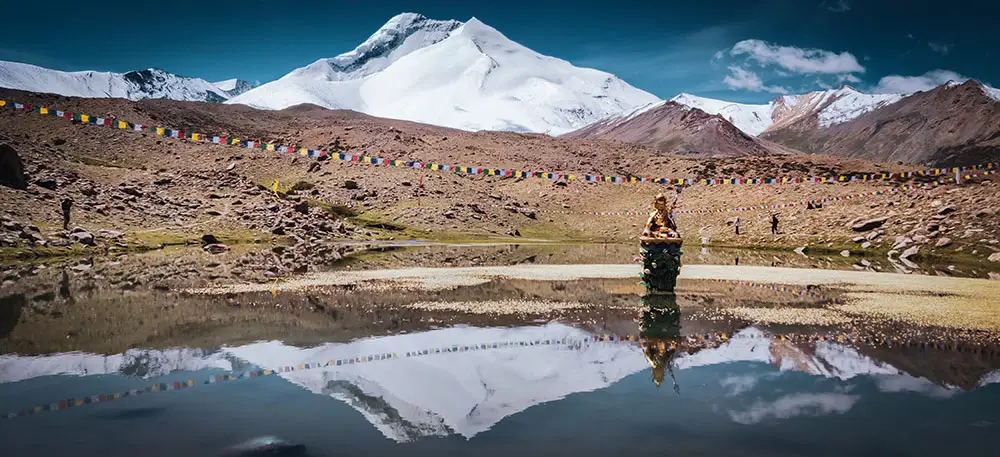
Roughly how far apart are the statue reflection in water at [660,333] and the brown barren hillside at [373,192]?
927 inches

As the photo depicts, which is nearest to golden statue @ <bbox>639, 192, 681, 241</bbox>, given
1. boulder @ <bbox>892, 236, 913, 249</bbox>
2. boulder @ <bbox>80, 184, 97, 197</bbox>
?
boulder @ <bbox>892, 236, 913, 249</bbox>

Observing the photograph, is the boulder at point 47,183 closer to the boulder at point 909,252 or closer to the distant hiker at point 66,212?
the distant hiker at point 66,212

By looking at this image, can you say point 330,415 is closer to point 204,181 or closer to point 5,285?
point 5,285

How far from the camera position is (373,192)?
282 feet

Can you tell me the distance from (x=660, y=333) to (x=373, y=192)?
72530 millimetres

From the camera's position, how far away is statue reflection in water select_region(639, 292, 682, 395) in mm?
12956

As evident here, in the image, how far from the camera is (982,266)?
38625 millimetres

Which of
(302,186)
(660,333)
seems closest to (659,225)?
(660,333)

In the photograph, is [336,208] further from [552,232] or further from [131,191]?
[552,232]

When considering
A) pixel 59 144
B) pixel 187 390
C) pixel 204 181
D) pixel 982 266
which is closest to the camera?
pixel 187 390

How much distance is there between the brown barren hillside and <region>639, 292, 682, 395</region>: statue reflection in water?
77.3ft

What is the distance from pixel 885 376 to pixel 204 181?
73.2 m

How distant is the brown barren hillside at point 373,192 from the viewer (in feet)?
177

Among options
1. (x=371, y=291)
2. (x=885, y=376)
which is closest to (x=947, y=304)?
(x=885, y=376)
